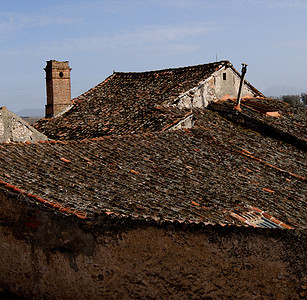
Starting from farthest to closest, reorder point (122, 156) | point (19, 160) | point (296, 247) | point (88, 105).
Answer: point (88, 105)
point (122, 156)
point (19, 160)
point (296, 247)

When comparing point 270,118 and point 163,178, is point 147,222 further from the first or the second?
point 270,118

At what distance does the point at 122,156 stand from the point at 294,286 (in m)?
4.73

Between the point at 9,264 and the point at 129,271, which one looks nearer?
the point at 129,271

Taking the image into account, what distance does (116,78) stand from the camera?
2041cm

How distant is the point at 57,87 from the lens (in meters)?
18.7

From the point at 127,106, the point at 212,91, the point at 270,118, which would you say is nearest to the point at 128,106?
the point at 127,106

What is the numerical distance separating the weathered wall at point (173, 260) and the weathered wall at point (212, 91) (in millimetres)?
8683

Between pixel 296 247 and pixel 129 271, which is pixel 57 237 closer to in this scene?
pixel 129 271

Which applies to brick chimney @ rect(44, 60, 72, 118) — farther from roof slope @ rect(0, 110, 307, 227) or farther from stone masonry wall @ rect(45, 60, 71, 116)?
roof slope @ rect(0, 110, 307, 227)

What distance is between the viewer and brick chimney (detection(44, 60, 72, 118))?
18484 millimetres

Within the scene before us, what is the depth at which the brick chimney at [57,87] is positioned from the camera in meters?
18.5

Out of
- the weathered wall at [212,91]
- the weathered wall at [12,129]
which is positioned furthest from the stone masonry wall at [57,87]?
the weathered wall at [12,129]

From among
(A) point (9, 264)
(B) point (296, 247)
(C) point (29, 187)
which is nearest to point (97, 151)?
(C) point (29, 187)

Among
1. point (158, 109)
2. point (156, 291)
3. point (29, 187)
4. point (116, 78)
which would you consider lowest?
point (156, 291)
